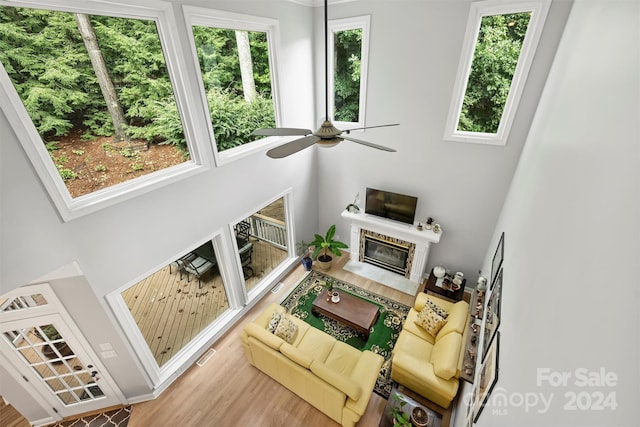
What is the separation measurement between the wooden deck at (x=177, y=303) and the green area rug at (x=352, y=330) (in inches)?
38.1

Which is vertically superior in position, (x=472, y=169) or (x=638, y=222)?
(x=638, y=222)

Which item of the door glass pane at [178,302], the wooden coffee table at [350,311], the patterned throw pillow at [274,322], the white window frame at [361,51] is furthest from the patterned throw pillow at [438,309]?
the door glass pane at [178,302]

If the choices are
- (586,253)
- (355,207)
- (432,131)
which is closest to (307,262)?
(355,207)

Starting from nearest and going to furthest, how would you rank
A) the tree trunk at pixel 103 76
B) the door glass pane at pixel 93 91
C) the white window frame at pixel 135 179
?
the white window frame at pixel 135 179 < the door glass pane at pixel 93 91 < the tree trunk at pixel 103 76

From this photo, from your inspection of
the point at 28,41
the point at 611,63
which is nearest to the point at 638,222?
the point at 611,63

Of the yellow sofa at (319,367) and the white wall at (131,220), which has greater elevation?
the white wall at (131,220)

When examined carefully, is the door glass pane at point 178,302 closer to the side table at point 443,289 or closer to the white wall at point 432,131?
the white wall at point 432,131

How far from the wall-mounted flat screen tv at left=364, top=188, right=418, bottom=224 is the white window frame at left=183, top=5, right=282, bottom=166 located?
7.42ft

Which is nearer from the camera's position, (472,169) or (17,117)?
(17,117)

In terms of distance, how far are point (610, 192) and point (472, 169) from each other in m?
3.89

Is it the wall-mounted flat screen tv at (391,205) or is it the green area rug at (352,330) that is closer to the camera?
the green area rug at (352,330)

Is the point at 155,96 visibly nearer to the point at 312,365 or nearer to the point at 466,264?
the point at 312,365

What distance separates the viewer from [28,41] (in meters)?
2.44

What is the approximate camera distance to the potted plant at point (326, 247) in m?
6.23
